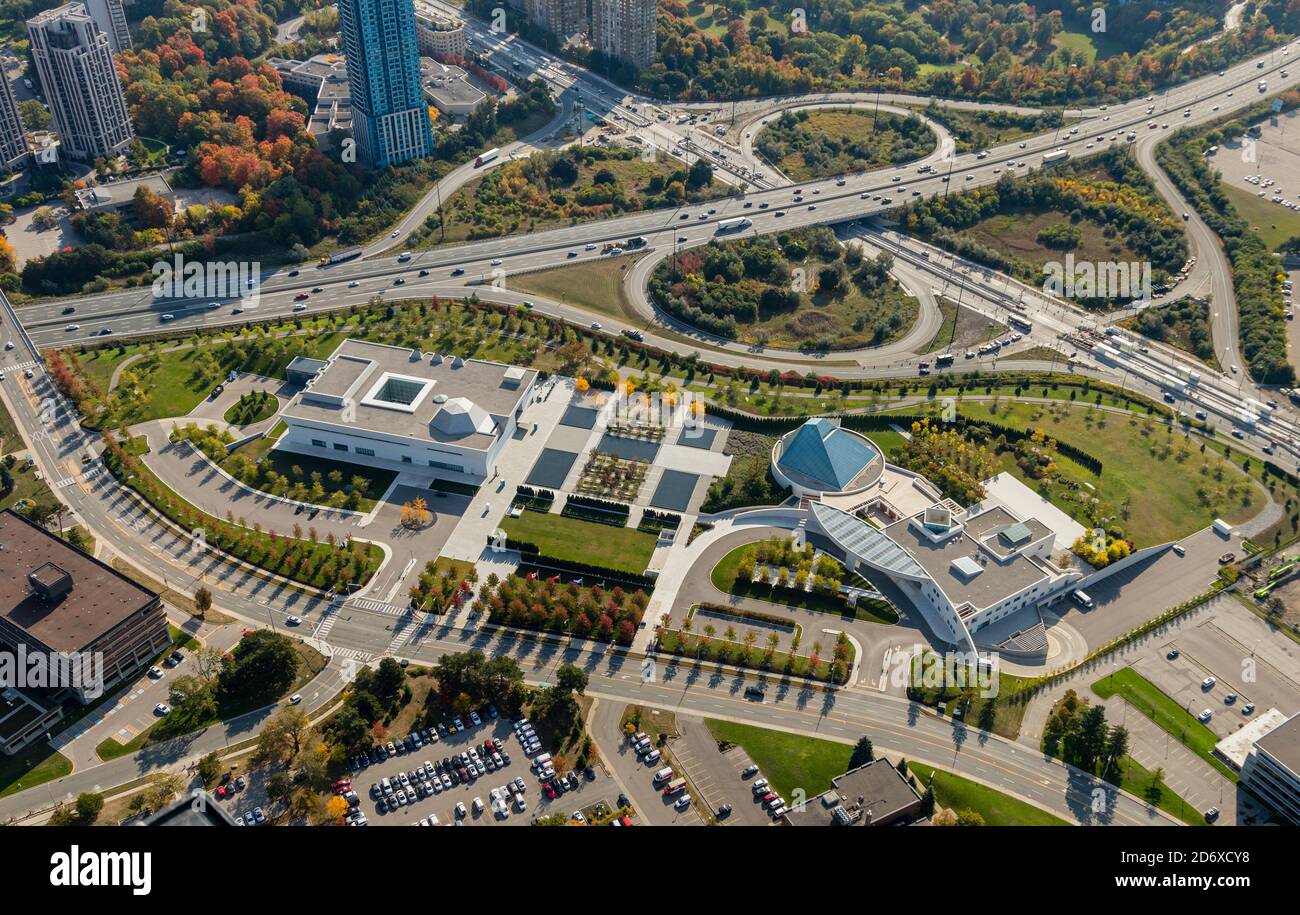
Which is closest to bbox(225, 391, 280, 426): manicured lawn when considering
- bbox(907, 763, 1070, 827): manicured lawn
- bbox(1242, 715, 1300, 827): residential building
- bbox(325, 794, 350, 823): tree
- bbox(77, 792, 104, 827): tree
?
bbox(77, 792, 104, 827): tree

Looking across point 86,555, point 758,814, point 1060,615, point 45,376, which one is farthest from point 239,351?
point 1060,615

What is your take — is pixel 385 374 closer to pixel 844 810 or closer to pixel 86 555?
pixel 86 555

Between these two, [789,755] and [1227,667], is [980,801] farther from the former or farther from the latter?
[1227,667]

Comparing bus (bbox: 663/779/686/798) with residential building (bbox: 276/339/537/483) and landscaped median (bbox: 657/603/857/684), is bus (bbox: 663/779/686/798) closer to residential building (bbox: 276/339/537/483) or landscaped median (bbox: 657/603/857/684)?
landscaped median (bbox: 657/603/857/684)

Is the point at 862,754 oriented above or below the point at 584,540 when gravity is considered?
below

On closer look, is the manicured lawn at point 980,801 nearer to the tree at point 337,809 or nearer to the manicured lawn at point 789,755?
the manicured lawn at point 789,755

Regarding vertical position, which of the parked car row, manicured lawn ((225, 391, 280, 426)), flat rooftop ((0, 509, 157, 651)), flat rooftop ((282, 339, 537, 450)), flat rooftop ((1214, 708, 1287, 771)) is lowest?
flat rooftop ((1214, 708, 1287, 771))

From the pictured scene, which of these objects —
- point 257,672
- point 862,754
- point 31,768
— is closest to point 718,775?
point 862,754
